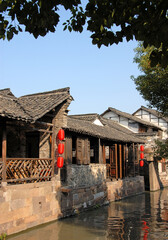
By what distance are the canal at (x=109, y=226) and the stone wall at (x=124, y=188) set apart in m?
2.39

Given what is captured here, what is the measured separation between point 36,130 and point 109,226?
4985 millimetres

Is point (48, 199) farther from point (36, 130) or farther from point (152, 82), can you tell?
point (152, 82)

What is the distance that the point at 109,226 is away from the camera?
11617 millimetres

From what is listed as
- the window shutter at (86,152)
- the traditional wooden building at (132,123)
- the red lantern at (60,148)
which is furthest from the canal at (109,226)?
the traditional wooden building at (132,123)

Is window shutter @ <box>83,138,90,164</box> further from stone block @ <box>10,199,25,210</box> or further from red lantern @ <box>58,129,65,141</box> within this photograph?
stone block @ <box>10,199,25,210</box>

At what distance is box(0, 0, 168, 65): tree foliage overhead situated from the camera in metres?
4.84

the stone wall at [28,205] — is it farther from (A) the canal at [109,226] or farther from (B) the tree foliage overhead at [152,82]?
(B) the tree foliage overhead at [152,82]

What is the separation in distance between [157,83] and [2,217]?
8440 mm

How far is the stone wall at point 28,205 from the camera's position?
9883 millimetres

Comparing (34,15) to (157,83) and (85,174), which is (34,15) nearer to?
(157,83)

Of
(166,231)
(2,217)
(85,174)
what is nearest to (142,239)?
(166,231)

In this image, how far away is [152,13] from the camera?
4820 mm

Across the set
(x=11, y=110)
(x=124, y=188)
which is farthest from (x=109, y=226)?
(x=124, y=188)

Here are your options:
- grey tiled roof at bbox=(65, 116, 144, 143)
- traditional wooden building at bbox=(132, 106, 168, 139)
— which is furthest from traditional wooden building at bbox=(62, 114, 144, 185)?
traditional wooden building at bbox=(132, 106, 168, 139)
